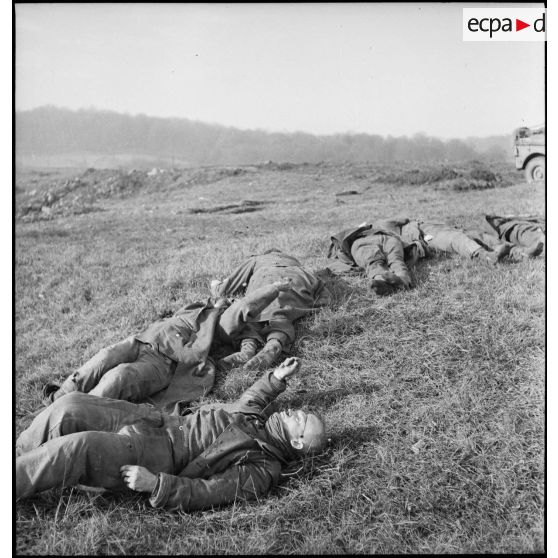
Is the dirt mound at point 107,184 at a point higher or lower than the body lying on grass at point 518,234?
higher

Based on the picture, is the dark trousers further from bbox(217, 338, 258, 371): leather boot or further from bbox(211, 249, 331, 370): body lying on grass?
bbox(211, 249, 331, 370): body lying on grass

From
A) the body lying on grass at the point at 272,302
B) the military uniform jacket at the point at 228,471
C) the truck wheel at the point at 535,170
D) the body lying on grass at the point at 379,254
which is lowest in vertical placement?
the military uniform jacket at the point at 228,471

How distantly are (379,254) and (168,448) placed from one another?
392 cm

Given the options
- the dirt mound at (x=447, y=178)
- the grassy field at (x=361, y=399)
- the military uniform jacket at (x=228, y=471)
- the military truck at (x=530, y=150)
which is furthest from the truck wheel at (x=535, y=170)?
the military uniform jacket at (x=228, y=471)

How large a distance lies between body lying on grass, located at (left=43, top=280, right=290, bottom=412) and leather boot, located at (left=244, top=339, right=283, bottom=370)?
0.98ft

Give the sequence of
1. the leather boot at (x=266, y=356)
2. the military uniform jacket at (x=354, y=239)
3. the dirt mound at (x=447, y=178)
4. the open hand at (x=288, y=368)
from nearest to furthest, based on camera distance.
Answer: the open hand at (x=288, y=368), the leather boot at (x=266, y=356), the military uniform jacket at (x=354, y=239), the dirt mound at (x=447, y=178)

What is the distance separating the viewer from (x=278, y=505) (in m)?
2.74

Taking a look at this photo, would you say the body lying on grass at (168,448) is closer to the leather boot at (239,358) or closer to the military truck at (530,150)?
the leather boot at (239,358)

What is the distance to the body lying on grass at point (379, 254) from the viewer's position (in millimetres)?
5336

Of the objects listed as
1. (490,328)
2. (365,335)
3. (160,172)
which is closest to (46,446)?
(365,335)

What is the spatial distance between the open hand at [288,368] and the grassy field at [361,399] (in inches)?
19.5

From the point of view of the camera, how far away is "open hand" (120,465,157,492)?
252 cm

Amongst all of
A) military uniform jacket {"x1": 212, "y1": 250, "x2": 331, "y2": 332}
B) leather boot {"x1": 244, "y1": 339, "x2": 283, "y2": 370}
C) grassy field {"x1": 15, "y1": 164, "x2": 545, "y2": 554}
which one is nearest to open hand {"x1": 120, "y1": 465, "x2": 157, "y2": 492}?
grassy field {"x1": 15, "y1": 164, "x2": 545, "y2": 554}

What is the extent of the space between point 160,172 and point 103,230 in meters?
12.8
